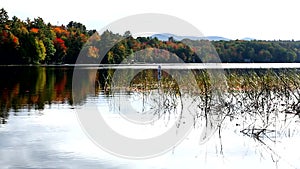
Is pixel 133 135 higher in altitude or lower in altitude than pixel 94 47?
lower

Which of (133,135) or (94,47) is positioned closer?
(133,135)

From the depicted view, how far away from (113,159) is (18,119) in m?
6.91

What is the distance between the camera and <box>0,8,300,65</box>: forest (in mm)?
98125

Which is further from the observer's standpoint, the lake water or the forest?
the forest

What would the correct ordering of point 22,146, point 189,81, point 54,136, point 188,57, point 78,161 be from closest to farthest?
point 78,161
point 22,146
point 54,136
point 189,81
point 188,57

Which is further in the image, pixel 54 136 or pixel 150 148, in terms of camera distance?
pixel 54 136

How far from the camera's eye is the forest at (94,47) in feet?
322

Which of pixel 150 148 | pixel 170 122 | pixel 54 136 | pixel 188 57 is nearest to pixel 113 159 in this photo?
pixel 150 148

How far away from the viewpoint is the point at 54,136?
15.7 metres

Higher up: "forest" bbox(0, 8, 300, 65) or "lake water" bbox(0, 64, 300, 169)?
"forest" bbox(0, 8, 300, 65)

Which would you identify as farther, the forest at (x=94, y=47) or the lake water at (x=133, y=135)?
the forest at (x=94, y=47)

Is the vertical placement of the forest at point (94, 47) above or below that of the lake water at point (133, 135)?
above

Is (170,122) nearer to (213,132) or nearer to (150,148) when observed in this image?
(213,132)

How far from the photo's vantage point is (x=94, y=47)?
117 m
